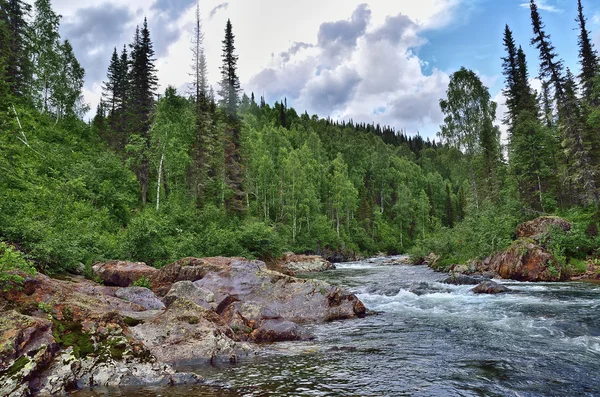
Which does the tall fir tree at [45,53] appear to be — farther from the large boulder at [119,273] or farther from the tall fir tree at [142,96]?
the large boulder at [119,273]

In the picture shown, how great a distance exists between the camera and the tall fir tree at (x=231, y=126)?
43306 millimetres

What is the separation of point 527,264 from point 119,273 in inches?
1003

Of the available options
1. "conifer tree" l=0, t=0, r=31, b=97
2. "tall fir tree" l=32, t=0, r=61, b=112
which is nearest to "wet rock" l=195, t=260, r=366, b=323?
"conifer tree" l=0, t=0, r=31, b=97

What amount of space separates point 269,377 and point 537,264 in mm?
23640

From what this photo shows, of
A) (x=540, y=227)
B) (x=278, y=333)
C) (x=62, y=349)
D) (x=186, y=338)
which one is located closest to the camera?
(x=62, y=349)

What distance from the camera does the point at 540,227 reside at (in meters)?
28.3

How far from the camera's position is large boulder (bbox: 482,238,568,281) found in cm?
2384

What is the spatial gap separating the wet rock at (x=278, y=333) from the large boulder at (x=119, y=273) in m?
8.00

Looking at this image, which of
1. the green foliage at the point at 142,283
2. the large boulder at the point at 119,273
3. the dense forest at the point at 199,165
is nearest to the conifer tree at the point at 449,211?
the dense forest at the point at 199,165

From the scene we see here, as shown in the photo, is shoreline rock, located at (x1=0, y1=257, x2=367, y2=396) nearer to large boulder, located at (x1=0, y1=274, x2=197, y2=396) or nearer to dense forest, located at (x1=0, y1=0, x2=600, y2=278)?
large boulder, located at (x1=0, y1=274, x2=197, y2=396)

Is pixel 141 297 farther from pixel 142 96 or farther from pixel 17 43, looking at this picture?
pixel 17 43

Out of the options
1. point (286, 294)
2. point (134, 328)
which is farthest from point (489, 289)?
point (134, 328)

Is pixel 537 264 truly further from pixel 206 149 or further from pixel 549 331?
pixel 206 149

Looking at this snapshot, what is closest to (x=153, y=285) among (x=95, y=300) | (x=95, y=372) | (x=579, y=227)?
(x=95, y=300)
